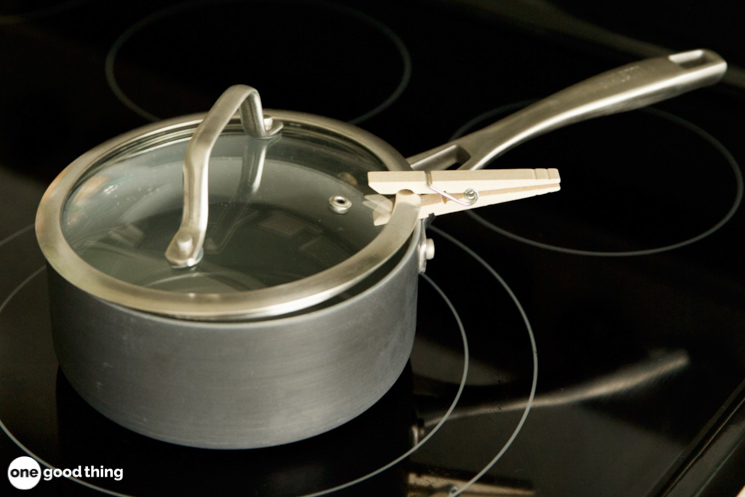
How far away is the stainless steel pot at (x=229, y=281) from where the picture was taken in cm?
53

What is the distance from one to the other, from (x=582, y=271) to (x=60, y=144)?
51 cm

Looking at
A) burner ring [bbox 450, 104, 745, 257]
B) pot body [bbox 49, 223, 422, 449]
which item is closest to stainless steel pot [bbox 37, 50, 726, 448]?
pot body [bbox 49, 223, 422, 449]

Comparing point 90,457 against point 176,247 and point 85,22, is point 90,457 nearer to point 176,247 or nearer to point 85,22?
point 176,247

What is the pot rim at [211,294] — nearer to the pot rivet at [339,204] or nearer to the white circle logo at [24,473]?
the pot rivet at [339,204]

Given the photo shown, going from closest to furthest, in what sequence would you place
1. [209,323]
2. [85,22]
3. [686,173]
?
1. [209,323]
2. [686,173]
3. [85,22]

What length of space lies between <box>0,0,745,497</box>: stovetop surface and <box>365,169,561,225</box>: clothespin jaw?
14cm

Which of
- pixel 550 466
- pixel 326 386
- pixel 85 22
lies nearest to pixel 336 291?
pixel 326 386

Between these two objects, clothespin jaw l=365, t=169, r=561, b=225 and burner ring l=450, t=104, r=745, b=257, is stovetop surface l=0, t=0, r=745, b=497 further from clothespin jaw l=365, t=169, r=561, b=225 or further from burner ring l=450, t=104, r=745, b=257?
clothespin jaw l=365, t=169, r=561, b=225

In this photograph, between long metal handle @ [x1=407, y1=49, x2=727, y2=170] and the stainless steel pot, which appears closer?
the stainless steel pot

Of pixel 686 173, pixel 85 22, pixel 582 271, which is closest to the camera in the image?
pixel 582 271

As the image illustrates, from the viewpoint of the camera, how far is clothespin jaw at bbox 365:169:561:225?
0.59m

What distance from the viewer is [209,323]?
52 cm

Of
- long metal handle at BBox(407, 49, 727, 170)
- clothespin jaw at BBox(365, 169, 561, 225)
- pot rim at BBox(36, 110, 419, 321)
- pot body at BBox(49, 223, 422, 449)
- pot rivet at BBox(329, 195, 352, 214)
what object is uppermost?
long metal handle at BBox(407, 49, 727, 170)

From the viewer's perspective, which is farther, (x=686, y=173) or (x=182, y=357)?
(x=686, y=173)
